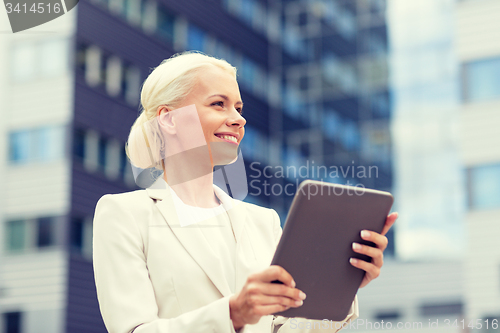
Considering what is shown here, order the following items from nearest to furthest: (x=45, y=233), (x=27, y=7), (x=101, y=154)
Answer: (x=27, y=7)
(x=45, y=233)
(x=101, y=154)

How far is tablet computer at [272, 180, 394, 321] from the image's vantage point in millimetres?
1887

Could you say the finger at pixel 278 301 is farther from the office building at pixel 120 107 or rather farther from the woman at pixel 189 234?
the office building at pixel 120 107

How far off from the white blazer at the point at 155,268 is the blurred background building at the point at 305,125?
13.1m

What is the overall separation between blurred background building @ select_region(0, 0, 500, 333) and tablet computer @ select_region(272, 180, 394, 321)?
13.1 m

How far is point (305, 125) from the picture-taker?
76.4 ft

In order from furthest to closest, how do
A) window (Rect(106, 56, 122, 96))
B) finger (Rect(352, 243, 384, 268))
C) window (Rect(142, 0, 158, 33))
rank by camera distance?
window (Rect(142, 0, 158, 33)) → window (Rect(106, 56, 122, 96)) → finger (Rect(352, 243, 384, 268))

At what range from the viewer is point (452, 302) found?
1767cm

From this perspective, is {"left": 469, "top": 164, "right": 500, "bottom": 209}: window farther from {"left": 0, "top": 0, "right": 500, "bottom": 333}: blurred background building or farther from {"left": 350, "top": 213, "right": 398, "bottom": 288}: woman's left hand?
{"left": 350, "top": 213, "right": 398, "bottom": 288}: woman's left hand

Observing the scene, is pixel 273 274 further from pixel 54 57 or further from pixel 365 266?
pixel 54 57

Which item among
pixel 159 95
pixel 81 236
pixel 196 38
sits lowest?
pixel 159 95

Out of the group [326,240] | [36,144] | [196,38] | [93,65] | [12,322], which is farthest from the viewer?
[196,38]
